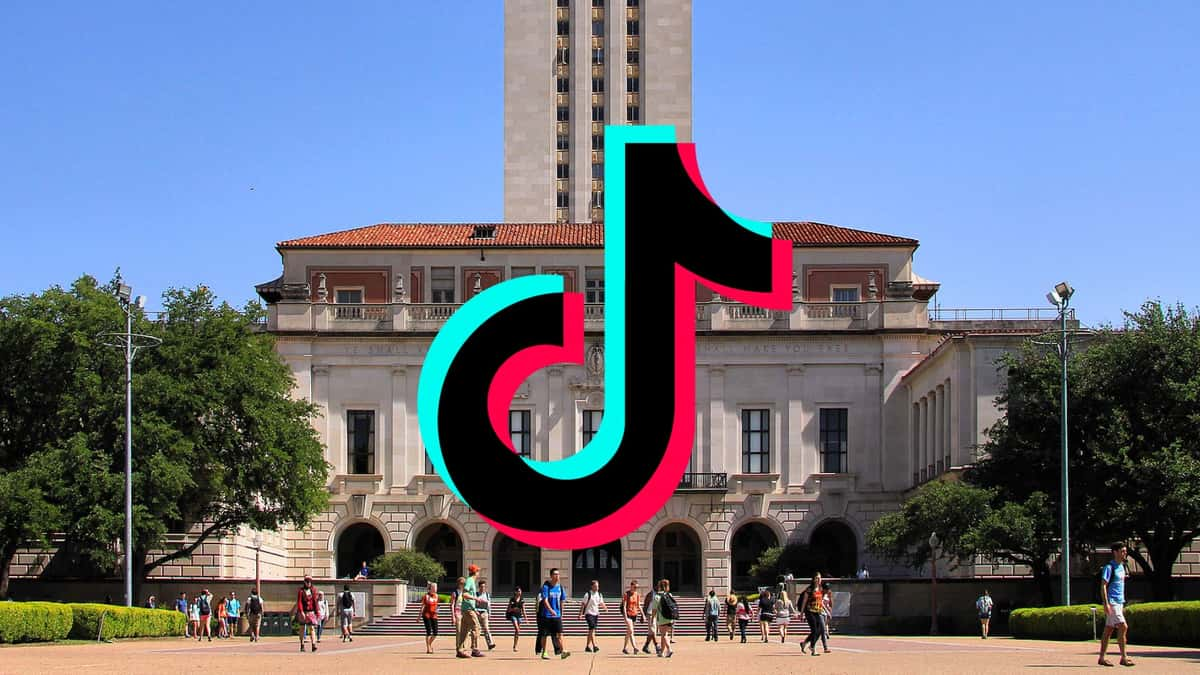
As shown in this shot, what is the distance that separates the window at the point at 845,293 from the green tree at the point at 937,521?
20504 millimetres

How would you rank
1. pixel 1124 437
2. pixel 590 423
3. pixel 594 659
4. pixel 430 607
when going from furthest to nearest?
1. pixel 590 423
2. pixel 1124 437
3. pixel 430 607
4. pixel 594 659

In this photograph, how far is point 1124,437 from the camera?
2339 inches

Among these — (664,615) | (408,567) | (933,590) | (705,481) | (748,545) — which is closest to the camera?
(664,615)

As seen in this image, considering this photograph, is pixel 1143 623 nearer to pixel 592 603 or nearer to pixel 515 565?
pixel 592 603

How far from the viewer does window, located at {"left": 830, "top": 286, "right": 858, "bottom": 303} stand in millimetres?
88250

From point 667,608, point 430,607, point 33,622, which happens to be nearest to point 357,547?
point 33,622

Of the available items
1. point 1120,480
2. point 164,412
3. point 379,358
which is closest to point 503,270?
point 379,358

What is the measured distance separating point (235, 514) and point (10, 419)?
8.64 metres

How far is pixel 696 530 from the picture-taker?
3371 inches

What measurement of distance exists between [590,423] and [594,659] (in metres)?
45.7

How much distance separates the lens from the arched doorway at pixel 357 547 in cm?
8669

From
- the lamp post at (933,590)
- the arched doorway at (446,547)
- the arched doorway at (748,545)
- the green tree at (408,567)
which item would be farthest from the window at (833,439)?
the lamp post at (933,590)

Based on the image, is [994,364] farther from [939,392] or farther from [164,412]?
[164,412]

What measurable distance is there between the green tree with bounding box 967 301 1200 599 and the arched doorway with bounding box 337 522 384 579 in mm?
33538
